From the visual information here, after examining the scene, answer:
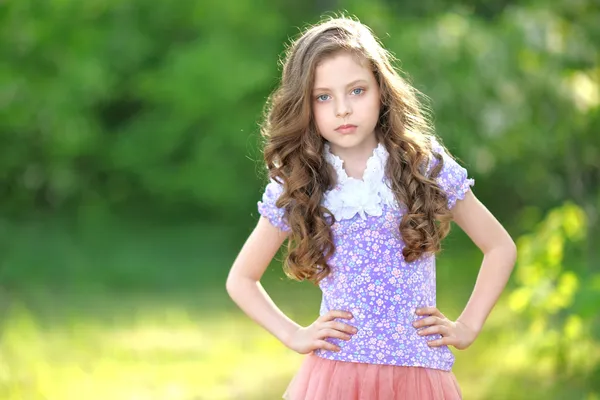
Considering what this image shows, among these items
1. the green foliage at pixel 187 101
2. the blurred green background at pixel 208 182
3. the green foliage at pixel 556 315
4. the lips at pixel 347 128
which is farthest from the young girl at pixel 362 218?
the green foliage at pixel 187 101

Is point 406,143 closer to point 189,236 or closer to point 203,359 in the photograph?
point 203,359

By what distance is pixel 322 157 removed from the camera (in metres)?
2.89

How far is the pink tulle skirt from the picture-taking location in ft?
9.05

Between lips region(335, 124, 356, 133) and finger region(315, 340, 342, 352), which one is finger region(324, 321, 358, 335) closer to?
finger region(315, 340, 342, 352)

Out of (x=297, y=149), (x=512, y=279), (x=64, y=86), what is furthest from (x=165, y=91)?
(x=297, y=149)

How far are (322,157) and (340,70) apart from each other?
0.75 ft

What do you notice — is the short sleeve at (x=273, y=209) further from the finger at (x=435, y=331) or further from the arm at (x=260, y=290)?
the finger at (x=435, y=331)

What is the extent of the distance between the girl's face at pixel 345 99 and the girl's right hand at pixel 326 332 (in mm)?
424

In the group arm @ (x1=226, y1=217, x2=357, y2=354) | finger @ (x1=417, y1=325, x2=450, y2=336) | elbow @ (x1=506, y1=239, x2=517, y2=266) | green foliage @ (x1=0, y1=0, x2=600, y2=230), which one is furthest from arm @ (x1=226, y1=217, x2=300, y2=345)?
green foliage @ (x1=0, y1=0, x2=600, y2=230)

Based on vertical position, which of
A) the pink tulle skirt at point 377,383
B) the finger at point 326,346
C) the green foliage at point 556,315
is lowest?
the pink tulle skirt at point 377,383

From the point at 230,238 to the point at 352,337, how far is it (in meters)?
9.95

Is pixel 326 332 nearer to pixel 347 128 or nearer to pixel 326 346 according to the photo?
pixel 326 346

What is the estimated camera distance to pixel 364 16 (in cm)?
1073

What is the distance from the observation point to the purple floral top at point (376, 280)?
2.78 m
